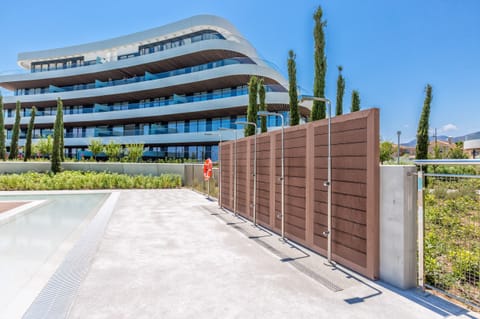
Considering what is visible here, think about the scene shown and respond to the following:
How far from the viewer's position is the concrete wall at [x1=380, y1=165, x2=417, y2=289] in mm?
3535

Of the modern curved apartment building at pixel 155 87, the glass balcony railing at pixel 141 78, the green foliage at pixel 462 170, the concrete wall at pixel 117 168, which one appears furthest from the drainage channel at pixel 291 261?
the glass balcony railing at pixel 141 78

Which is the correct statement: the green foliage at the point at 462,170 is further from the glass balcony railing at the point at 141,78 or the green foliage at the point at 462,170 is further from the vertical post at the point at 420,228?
the glass balcony railing at the point at 141,78

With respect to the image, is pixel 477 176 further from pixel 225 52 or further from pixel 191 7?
pixel 191 7

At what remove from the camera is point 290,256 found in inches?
190

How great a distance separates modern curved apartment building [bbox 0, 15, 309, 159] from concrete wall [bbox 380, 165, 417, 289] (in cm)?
2223

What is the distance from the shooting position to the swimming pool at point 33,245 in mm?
3663

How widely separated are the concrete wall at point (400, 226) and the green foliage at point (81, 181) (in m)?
15.6

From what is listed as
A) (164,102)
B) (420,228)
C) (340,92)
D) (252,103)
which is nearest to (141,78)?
(164,102)

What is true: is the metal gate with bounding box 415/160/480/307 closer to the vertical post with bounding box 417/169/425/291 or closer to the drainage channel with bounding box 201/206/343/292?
the vertical post with bounding box 417/169/425/291

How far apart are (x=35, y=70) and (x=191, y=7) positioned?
26209 mm

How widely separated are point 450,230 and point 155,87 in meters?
32.0

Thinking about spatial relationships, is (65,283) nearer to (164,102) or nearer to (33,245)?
(33,245)

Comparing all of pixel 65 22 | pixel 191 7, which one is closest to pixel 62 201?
pixel 65 22

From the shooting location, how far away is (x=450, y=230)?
3.41 meters
